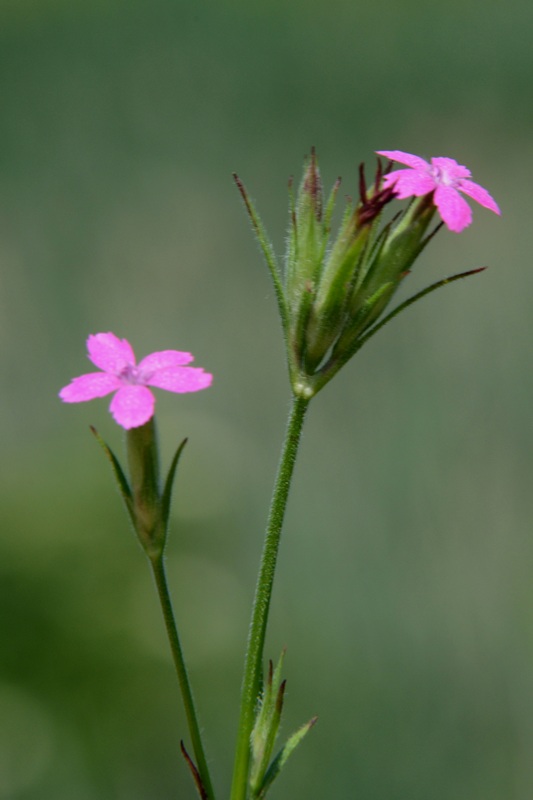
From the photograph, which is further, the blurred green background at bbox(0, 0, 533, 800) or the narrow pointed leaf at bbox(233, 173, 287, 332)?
the blurred green background at bbox(0, 0, 533, 800)

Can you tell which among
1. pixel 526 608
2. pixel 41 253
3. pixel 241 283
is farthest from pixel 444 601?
pixel 41 253

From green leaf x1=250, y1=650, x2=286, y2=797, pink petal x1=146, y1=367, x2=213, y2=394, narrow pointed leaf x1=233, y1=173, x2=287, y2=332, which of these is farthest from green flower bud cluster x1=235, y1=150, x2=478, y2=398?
green leaf x1=250, y1=650, x2=286, y2=797

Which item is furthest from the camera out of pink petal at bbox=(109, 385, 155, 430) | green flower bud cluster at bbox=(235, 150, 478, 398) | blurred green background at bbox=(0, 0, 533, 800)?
blurred green background at bbox=(0, 0, 533, 800)

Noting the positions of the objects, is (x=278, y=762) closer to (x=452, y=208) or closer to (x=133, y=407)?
(x=133, y=407)

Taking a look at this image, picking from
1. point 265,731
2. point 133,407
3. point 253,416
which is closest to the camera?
point 133,407

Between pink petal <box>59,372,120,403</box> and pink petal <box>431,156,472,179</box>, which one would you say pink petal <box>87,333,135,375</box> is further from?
pink petal <box>431,156,472,179</box>

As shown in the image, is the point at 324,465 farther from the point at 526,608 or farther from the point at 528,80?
the point at 528,80

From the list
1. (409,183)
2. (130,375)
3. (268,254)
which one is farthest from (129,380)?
(409,183)
